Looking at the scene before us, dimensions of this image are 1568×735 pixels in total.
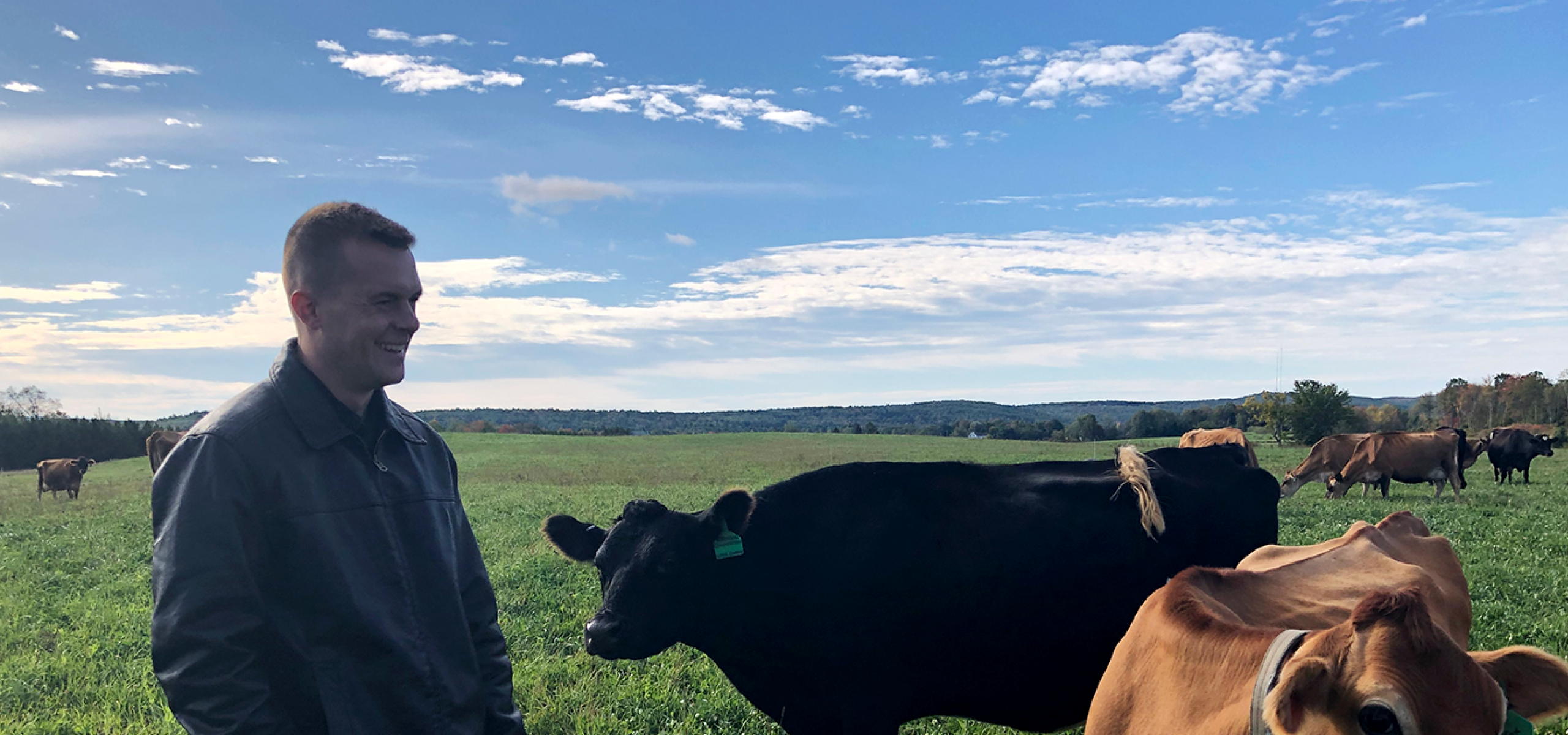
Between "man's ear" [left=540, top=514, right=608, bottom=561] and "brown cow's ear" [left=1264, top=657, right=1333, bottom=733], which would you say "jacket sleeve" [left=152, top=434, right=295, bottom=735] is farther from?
"man's ear" [left=540, top=514, right=608, bottom=561]

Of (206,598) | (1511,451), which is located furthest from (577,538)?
(1511,451)

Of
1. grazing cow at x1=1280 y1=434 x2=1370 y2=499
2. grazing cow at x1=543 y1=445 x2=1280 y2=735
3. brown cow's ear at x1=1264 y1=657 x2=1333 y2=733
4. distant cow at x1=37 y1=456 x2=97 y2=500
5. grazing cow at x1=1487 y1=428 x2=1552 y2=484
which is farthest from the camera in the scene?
grazing cow at x1=1487 y1=428 x2=1552 y2=484

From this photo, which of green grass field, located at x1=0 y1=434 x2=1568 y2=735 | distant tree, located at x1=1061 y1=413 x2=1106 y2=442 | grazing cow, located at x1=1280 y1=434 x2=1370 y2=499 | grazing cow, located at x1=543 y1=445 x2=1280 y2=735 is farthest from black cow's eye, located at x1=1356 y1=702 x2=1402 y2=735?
distant tree, located at x1=1061 y1=413 x2=1106 y2=442

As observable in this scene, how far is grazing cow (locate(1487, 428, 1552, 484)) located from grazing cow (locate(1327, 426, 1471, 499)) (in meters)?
5.56

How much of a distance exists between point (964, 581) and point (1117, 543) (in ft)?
3.78

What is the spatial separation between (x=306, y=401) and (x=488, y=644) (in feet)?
3.79

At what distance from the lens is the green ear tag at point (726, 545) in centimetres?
516

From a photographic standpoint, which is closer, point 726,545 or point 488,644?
point 488,644

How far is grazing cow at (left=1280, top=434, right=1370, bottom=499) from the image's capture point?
27281 millimetres

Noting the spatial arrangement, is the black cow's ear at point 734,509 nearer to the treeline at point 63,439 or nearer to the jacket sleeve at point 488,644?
the jacket sleeve at point 488,644

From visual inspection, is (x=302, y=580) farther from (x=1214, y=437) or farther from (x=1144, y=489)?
(x=1214, y=437)

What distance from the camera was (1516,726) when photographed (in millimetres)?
2359

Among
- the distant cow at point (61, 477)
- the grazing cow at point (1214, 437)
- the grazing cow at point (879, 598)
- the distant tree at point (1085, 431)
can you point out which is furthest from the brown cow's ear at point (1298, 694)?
the distant tree at point (1085, 431)

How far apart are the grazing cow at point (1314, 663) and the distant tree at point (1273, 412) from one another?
7541 centimetres
